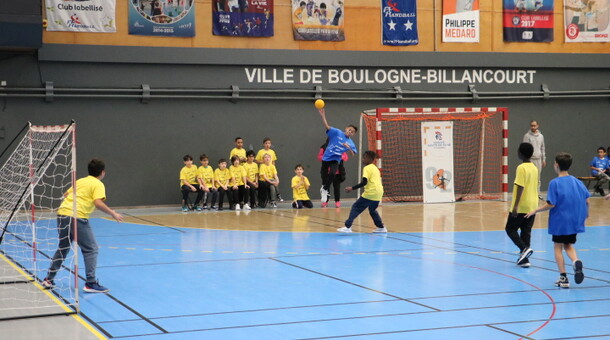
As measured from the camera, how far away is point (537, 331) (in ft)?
26.7

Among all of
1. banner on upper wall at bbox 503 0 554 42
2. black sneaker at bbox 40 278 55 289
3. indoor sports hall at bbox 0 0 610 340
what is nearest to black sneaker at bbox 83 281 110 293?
indoor sports hall at bbox 0 0 610 340

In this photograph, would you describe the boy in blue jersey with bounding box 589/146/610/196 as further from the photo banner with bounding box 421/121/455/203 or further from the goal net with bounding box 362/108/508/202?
the photo banner with bounding box 421/121/455/203

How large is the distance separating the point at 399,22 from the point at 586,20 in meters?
6.47

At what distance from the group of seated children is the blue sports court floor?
587cm

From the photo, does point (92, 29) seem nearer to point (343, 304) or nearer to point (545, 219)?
point (545, 219)

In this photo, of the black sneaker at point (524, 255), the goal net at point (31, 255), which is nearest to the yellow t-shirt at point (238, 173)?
the goal net at point (31, 255)

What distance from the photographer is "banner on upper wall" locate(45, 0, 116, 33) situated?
21.7 meters

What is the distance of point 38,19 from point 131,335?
1333 centimetres

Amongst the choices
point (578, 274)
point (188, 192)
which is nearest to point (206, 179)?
point (188, 192)

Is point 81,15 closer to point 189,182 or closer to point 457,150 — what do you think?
point 189,182

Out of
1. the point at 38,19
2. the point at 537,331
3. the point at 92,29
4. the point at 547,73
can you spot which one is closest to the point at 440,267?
the point at 537,331

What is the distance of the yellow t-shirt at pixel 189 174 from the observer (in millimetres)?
21875

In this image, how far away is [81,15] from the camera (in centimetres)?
2200

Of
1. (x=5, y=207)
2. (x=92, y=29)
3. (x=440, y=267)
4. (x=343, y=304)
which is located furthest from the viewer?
(x=92, y=29)
